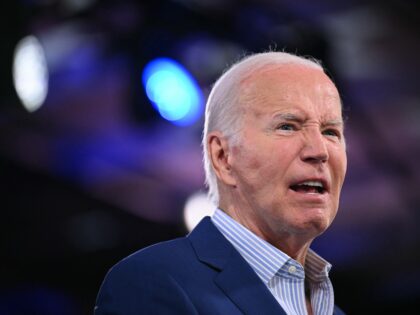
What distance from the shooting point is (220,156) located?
83.2 inches

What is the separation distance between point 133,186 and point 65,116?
667mm

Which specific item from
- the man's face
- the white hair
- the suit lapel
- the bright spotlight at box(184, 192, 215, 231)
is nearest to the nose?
the man's face

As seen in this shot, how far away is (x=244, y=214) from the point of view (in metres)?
2.06

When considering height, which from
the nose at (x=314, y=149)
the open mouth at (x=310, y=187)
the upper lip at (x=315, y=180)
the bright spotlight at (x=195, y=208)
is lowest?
the bright spotlight at (x=195, y=208)

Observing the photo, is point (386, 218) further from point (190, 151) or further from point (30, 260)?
point (30, 260)

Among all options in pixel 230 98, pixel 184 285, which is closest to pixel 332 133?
pixel 230 98

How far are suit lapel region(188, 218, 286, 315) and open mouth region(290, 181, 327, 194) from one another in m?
0.22

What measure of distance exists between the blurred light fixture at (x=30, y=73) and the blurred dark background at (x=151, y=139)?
41mm

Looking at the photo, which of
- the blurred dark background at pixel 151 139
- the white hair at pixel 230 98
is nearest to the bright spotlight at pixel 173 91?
the blurred dark background at pixel 151 139

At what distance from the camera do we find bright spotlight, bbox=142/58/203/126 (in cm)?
418

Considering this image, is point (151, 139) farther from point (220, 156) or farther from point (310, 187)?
point (310, 187)

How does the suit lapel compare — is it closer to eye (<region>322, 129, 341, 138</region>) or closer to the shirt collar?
the shirt collar

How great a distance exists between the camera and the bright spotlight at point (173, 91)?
4176 mm

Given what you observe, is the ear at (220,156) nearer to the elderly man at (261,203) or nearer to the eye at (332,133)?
the elderly man at (261,203)
